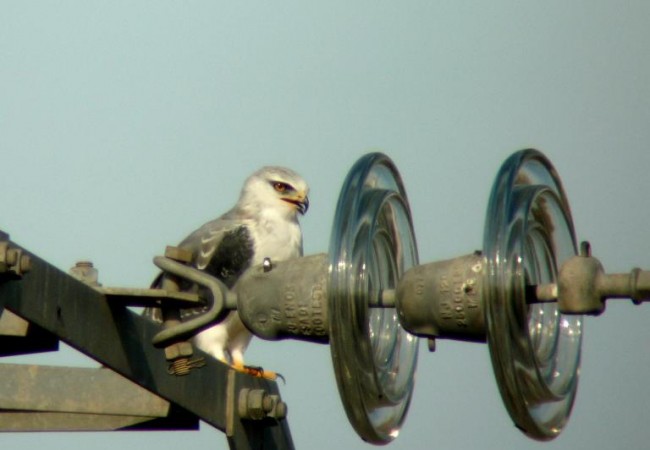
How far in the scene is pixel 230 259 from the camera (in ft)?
35.4

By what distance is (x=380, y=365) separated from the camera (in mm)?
5020

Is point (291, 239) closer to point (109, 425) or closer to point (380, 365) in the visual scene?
point (109, 425)

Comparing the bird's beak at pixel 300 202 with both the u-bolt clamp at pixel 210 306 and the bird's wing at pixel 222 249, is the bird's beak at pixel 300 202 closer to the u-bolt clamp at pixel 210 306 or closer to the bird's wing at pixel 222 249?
the bird's wing at pixel 222 249

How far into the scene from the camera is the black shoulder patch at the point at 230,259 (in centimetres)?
1077

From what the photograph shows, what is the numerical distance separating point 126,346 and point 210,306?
0.27 m

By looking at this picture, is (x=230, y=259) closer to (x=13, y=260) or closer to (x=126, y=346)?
(x=126, y=346)

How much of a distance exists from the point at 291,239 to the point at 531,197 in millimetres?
6389

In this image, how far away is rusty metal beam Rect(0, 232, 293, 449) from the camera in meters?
4.80

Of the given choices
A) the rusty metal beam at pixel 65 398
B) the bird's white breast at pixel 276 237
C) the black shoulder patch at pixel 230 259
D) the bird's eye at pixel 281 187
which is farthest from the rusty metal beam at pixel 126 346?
the bird's eye at pixel 281 187

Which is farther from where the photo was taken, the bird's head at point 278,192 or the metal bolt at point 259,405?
the bird's head at point 278,192

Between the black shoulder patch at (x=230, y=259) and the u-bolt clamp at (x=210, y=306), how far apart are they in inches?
217

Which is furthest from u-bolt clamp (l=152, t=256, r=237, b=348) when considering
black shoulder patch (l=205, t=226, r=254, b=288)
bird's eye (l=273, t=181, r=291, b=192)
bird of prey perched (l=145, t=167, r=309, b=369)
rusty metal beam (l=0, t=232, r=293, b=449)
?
bird's eye (l=273, t=181, r=291, b=192)

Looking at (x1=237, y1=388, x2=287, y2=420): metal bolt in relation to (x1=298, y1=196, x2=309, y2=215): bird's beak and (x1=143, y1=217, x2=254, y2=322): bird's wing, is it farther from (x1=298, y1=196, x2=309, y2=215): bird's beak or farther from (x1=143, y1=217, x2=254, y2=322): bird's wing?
(x1=298, y1=196, x2=309, y2=215): bird's beak

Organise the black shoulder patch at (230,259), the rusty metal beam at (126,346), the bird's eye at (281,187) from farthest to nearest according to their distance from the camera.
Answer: the bird's eye at (281,187) → the black shoulder patch at (230,259) → the rusty metal beam at (126,346)
